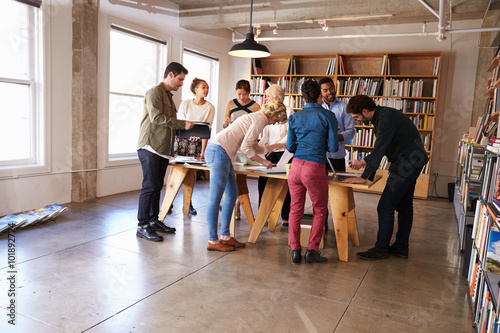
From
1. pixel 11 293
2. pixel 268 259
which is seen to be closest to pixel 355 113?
pixel 268 259

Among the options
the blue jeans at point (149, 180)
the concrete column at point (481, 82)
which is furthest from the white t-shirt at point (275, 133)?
the concrete column at point (481, 82)

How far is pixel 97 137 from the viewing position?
5.50 m

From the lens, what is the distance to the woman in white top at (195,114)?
4.77 metres

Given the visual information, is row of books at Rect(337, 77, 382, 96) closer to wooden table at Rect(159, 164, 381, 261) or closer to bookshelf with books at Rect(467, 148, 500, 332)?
wooden table at Rect(159, 164, 381, 261)

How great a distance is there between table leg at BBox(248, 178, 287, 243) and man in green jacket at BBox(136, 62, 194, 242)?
3.06 ft

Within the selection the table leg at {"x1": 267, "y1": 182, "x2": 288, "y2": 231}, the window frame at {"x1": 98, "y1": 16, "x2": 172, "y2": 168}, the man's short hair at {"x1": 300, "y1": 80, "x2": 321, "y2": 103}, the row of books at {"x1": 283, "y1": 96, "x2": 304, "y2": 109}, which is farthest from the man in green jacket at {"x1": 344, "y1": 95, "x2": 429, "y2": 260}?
the row of books at {"x1": 283, "y1": 96, "x2": 304, "y2": 109}

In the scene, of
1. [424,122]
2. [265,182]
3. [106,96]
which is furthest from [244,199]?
[424,122]

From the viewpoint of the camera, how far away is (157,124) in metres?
3.66

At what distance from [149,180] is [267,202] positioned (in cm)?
117

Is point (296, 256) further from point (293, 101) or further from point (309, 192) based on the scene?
point (293, 101)

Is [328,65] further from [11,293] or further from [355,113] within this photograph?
[11,293]

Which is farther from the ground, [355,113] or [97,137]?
[355,113]

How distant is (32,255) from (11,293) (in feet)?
2.51

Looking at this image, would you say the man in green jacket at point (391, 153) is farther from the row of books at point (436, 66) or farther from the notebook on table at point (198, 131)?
the row of books at point (436, 66)
